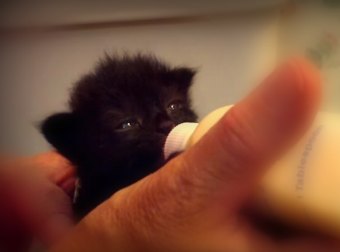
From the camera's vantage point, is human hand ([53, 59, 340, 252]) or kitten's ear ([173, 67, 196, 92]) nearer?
human hand ([53, 59, 340, 252])

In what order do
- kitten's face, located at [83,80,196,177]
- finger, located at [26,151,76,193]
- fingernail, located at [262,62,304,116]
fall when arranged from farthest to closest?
finger, located at [26,151,76,193]
kitten's face, located at [83,80,196,177]
fingernail, located at [262,62,304,116]

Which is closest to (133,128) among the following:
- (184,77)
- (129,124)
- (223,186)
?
(129,124)

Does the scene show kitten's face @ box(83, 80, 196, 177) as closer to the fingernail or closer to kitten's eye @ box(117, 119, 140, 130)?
kitten's eye @ box(117, 119, 140, 130)

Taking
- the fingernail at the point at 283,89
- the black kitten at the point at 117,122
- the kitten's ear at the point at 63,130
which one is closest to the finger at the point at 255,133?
the fingernail at the point at 283,89

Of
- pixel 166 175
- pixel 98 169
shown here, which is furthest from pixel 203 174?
pixel 98 169

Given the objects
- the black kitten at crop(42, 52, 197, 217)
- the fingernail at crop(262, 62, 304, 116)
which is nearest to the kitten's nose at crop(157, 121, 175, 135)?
the black kitten at crop(42, 52, 197, 217)

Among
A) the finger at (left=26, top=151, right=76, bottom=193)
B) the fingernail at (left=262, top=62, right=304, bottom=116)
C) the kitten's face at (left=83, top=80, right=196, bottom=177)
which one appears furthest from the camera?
the finger at (left=26, top=151, right=76, bottom=193)

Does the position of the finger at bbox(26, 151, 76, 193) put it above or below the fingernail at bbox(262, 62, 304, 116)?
below

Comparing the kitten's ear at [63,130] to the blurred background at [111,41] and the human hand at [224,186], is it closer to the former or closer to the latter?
the blurred background at [111,41]
